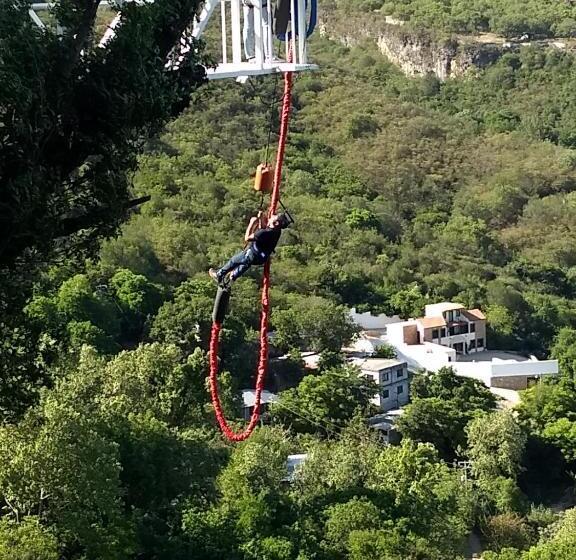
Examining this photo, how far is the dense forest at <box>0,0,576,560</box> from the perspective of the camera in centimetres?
501

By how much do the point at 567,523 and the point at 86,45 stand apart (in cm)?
981

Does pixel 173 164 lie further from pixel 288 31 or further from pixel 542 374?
pixel 288 31

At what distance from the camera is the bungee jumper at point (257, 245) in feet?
20.0

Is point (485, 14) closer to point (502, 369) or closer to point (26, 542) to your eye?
point (502, 369)

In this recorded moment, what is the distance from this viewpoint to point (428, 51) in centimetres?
4978

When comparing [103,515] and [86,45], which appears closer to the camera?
[86,45]

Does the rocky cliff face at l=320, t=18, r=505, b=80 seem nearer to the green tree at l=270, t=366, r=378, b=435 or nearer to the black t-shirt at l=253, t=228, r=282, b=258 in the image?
the green tree at l=270, t=366, r=378, b=435

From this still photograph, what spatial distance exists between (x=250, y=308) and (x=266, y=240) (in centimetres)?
1507

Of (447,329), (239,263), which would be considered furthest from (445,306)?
(239,263)

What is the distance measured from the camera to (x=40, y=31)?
180 inches

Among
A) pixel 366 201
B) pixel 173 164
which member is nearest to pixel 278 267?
pixel 173 164

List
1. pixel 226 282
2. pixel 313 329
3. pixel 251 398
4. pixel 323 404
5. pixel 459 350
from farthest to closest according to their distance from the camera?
pixel 459 350
pixel 313 329
pixel 251 398
pixel 323 404
pixel 226 282

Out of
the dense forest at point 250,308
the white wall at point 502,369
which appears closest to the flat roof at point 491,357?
the dense forest at point 250,308

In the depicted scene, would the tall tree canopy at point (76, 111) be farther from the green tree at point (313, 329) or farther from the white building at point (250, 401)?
the green tree at point (313, 329)
